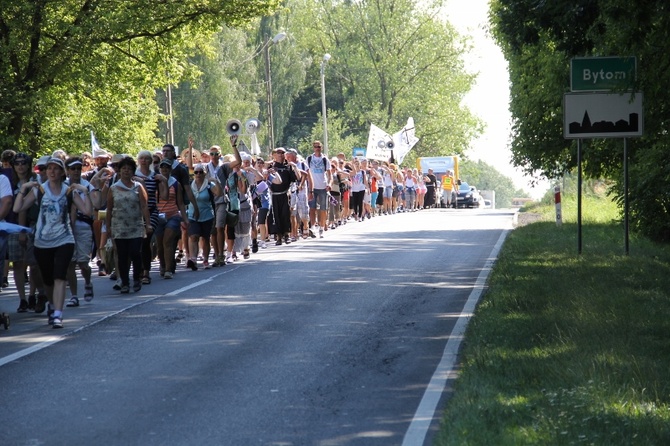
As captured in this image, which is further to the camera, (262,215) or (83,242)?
(262,215)

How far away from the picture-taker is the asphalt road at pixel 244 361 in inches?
310

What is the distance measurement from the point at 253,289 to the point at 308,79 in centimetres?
7664

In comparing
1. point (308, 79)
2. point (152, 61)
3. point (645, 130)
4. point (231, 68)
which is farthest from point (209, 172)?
point (308, 79)

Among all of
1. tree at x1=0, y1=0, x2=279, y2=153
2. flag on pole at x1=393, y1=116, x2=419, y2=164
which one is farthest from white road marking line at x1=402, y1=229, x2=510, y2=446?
flag on pole at x1=393, y1=116, x2=419, y2=164

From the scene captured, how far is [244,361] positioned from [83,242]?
4650 millimetres

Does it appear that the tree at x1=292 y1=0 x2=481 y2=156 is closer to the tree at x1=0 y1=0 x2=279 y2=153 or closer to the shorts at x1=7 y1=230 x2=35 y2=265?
the tree at x1=0 y1=0 x2=279 y2=153

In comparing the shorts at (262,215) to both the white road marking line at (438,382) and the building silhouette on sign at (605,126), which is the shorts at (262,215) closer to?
the building silhouette on sign at (605,126)

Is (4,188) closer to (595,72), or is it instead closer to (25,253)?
(25,253)

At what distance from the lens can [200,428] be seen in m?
7.84

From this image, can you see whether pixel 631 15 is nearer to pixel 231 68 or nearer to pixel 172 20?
pixel 172 20

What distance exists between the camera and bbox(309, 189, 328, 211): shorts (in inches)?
1108

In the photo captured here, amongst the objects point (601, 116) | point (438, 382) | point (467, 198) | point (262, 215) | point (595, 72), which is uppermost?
point (595, 72)

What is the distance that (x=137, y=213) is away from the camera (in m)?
15.9

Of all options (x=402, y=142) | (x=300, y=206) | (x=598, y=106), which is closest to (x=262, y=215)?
(x=300, y=206)
